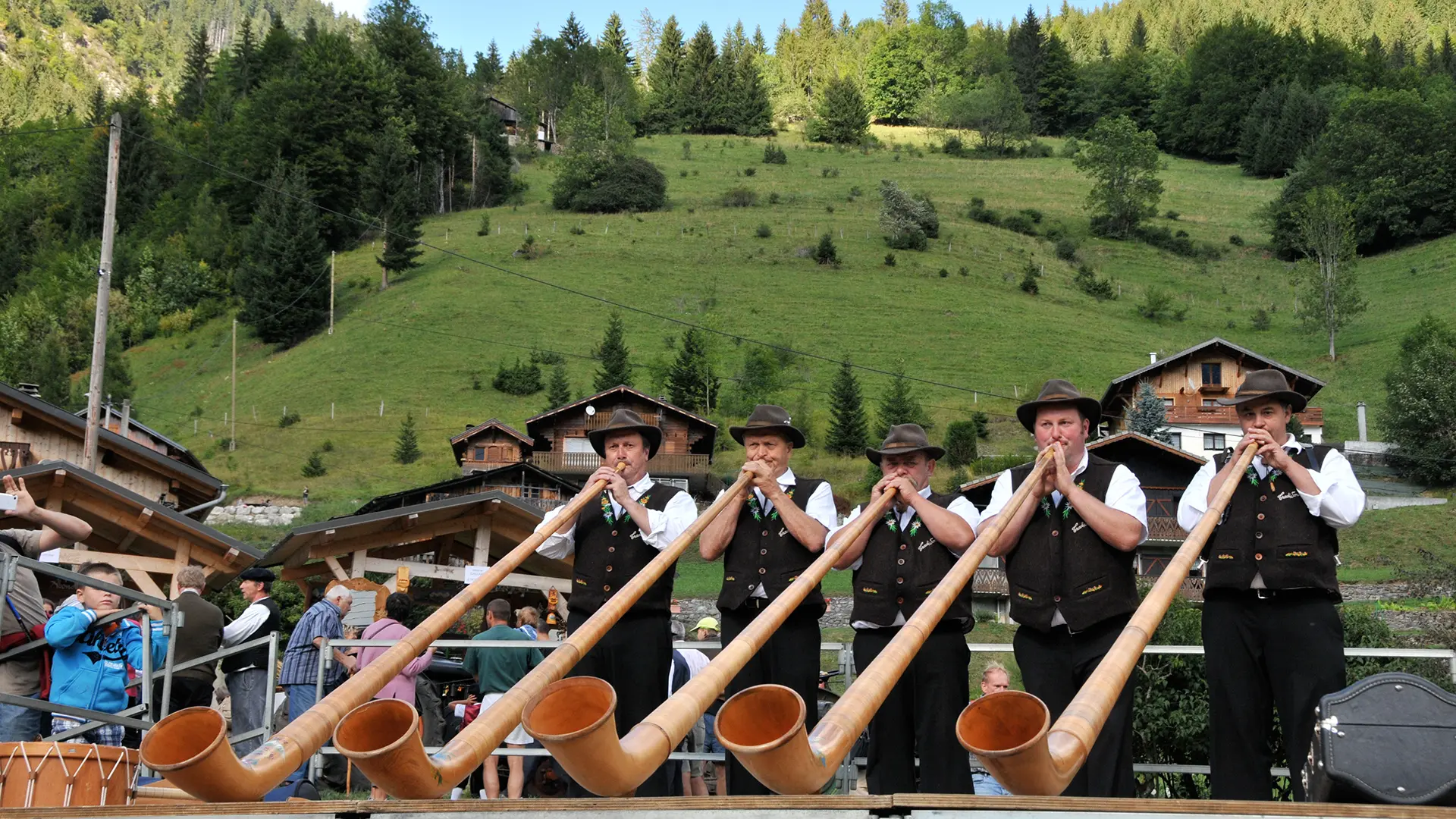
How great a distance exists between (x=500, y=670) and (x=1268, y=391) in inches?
216

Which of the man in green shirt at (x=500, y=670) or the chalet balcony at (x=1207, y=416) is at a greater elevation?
the man in green shirt at (x=500, y=670)

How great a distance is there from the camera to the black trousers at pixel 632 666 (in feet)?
20.3

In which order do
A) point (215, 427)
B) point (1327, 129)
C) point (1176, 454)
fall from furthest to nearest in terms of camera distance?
1. point (1327, 129)
2. point (215, 427)
3. point (1176, 454)

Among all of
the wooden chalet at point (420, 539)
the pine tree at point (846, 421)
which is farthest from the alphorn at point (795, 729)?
the pine tree at point (846, 421)

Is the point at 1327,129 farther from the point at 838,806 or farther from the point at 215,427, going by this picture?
the point at 838,806

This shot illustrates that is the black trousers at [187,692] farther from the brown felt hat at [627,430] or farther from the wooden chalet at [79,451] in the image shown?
the wooden chalet at [79,451]

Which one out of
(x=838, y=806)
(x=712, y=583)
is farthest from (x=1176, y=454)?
(x=838, y=806)

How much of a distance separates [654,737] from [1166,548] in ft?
126

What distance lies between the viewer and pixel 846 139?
430 ft

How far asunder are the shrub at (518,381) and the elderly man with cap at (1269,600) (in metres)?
58.1

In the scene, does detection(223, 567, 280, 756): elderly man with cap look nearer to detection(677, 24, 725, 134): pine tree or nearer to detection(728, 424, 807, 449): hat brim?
detection(728, 424, 807, 449): hat brim

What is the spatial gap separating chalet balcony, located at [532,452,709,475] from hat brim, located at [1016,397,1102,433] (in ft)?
148

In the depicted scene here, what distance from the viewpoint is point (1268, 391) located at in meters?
5.67

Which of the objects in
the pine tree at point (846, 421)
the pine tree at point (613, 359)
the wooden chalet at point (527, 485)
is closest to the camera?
the wooden chalet at point (527, 485)
